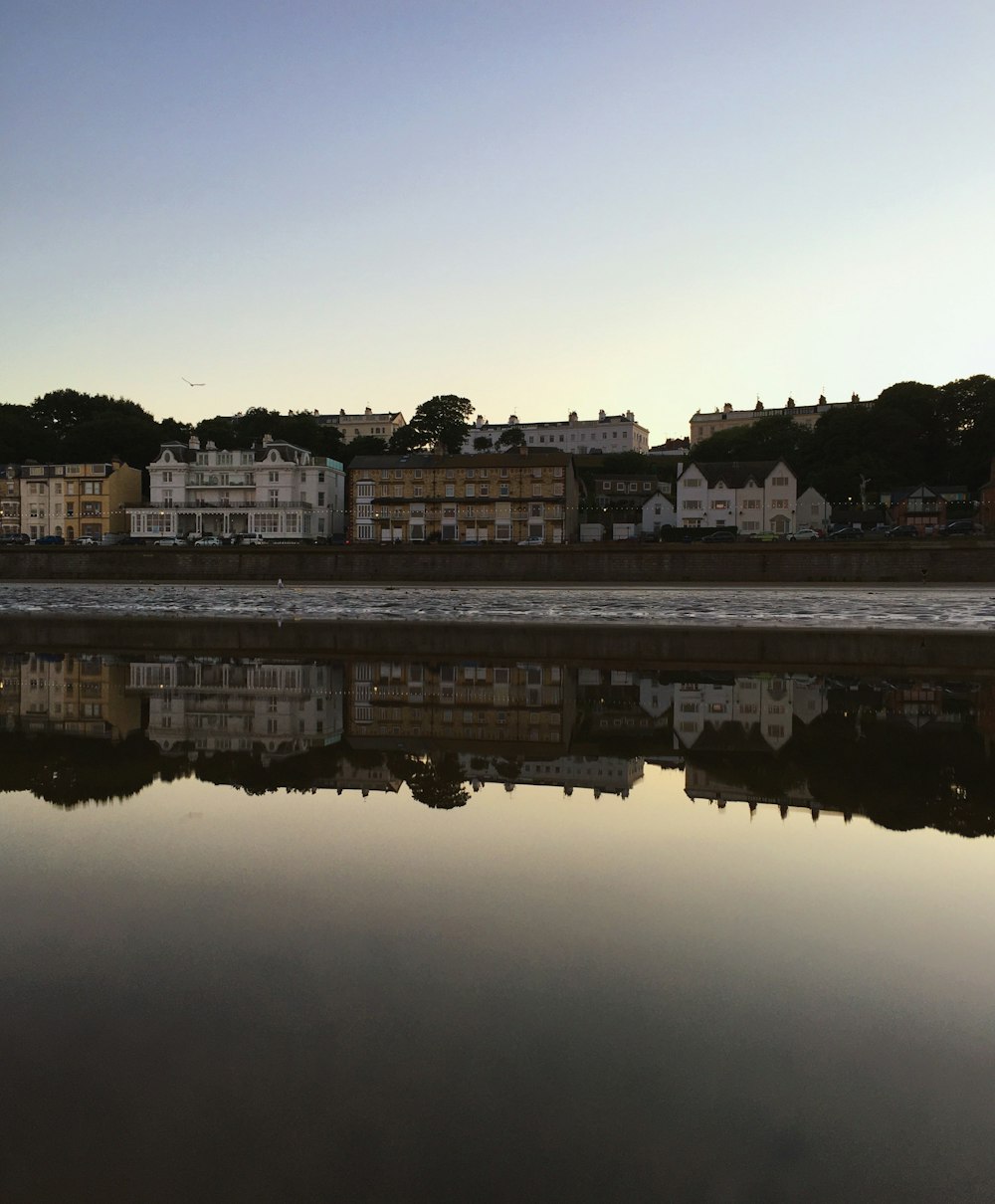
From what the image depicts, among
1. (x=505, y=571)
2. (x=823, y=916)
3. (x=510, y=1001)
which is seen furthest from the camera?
(x=505, y=571)

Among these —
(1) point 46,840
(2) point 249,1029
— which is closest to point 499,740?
(1) point 46,840

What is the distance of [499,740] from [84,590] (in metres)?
48.1

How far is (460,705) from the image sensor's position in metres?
15.5

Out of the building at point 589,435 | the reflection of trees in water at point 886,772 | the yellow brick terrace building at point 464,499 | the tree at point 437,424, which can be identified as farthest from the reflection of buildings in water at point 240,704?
the building at point 589,435

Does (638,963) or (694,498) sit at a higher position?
(694,498)

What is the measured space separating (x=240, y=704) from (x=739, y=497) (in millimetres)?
77096

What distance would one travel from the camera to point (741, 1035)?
15.0 feet

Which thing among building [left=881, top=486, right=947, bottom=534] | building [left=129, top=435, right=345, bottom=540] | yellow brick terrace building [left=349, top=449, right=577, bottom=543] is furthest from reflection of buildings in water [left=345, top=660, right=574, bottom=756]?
building [left=881, top=486, right=947, bottom=534]

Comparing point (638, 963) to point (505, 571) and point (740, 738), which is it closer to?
point (740, 738)

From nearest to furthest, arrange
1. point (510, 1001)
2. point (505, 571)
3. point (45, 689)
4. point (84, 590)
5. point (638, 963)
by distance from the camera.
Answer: point (510, 1001) → point (638, 963) → point (45, 689) → point (84, 590) → point (505, 571)

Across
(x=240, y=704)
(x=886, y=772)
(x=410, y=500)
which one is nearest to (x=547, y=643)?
(x=240, y=704)

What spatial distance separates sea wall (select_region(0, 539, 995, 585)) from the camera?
56.4 metres

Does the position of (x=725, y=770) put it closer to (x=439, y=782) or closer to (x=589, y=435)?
(x=439, y=782)

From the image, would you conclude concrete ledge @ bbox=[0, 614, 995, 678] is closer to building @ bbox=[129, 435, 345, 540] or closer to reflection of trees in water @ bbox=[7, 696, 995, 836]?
reflection of trees in water @ bbox=[7, 696, 995, 836]
